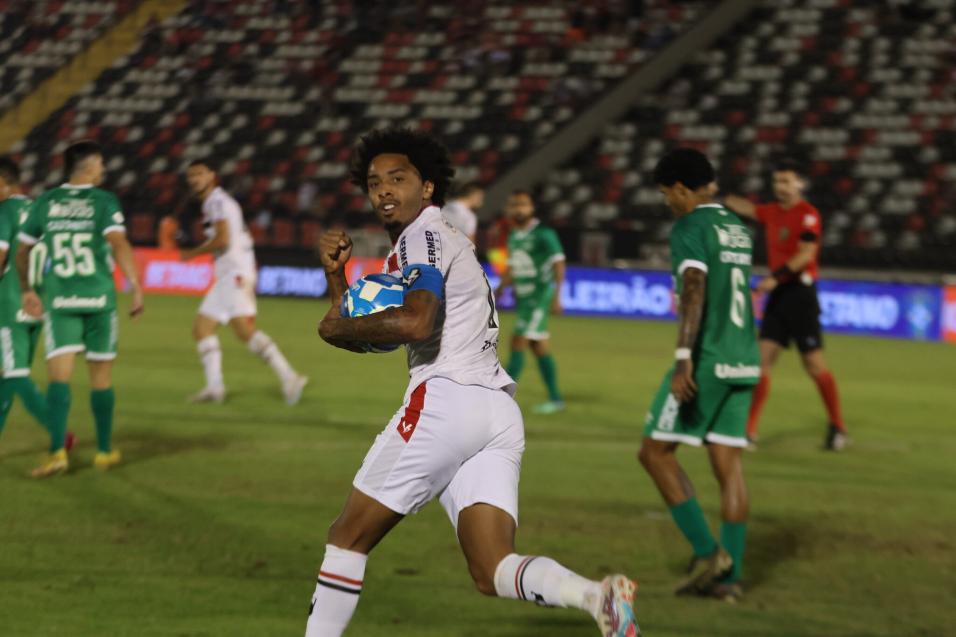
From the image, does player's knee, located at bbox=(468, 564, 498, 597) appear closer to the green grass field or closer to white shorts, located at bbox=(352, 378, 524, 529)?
white shorts, located at bbox=(352, 378, 524, 529)

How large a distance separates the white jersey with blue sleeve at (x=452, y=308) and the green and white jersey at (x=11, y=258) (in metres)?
5.01

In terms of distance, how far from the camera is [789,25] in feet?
109

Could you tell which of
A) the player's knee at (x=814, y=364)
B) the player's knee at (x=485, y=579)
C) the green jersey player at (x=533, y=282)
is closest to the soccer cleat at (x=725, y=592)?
the player's knee at (x=485, y=579)

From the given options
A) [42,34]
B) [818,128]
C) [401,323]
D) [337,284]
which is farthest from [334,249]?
[42,34]

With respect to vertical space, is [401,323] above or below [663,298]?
above

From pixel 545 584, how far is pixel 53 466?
18.5ft

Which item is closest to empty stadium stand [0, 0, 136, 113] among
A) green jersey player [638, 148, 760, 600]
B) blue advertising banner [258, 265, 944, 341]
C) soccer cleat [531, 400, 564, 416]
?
blue advertising banner [258, 265, 944, 341]

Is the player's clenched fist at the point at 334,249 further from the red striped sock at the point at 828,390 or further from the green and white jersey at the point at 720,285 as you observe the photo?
the red striped sock at the point at 828,390

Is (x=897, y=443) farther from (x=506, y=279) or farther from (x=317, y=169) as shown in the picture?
(x=317, y=169)

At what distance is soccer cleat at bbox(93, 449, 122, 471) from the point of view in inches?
360

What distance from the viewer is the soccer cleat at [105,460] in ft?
30.0

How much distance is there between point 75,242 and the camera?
28.7ft

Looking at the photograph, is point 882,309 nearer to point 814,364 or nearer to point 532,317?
point 532,317

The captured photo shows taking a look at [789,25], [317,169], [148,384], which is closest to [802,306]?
[148,384]
